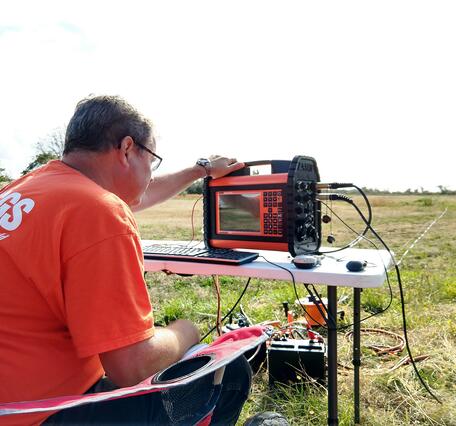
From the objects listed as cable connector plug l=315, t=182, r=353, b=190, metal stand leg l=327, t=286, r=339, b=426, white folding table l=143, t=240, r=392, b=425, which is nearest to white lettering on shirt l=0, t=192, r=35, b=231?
white folding table l=143, t=240, r=392, b=425

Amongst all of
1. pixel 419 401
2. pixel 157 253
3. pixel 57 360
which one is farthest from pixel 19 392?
pixel 419 401

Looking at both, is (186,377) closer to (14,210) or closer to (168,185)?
(14,210)

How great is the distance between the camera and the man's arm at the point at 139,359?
3.76ft

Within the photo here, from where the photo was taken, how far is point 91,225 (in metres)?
1.12

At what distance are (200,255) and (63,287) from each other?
1.16 meters

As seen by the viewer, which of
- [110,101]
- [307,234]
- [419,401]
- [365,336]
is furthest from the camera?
[365,336]

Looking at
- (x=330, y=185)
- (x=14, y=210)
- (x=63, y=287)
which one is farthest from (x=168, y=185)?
(x=63, y=287)

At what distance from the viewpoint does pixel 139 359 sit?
117 cm

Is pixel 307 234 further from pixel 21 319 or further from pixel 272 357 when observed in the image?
pixel 21 319

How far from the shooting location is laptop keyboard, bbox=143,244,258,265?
2.15m

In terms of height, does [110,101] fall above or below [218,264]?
above

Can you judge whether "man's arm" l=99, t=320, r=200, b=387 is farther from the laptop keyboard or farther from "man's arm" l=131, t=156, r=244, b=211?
"man's arm" l=131, t=156, r=244, b=211

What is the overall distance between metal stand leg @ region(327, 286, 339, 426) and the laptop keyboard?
0.45 m

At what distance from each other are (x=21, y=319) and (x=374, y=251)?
1.95 m
